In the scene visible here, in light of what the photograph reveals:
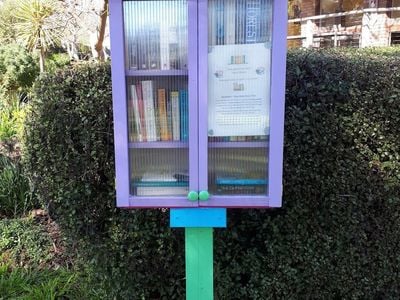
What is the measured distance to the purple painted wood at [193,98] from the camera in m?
2.13

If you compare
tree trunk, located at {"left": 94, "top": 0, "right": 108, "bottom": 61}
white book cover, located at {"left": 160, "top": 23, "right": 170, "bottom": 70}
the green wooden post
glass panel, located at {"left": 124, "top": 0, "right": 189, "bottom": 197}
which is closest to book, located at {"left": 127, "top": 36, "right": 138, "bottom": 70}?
glass panel, located at {"left": 124, "top": 0, "right": 189, "bottom": 197}

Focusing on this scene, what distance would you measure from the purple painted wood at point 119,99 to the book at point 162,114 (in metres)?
0.18

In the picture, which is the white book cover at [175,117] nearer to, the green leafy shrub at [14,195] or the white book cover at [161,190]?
the white book cover at [161,190]

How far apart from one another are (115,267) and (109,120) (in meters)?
0.98

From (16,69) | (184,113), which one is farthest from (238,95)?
(16,69)

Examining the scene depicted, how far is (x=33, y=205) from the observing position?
4.45m

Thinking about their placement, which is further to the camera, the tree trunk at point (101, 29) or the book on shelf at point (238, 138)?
the tree trunk at point (101, 29)

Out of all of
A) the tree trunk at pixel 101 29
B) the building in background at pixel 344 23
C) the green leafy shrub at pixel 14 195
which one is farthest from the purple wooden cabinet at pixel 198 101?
the building in background at pixel 344 23

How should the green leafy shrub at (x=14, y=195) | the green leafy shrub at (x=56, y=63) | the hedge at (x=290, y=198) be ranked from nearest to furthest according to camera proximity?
the hedge at (x=290, y=198) → the green leafy shrub at (x=56, y=63) → the green leafy shrub at (x=14, y=195)

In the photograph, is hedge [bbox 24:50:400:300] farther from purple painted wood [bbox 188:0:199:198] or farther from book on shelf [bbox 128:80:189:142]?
purple painted wood [bbox 188:0:199:198]

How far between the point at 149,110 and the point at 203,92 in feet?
1.00

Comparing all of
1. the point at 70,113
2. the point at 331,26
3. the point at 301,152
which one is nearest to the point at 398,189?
the point at 301,152

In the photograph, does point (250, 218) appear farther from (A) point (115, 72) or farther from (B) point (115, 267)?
(A) point (115, 72)

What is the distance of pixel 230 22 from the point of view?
219cm
